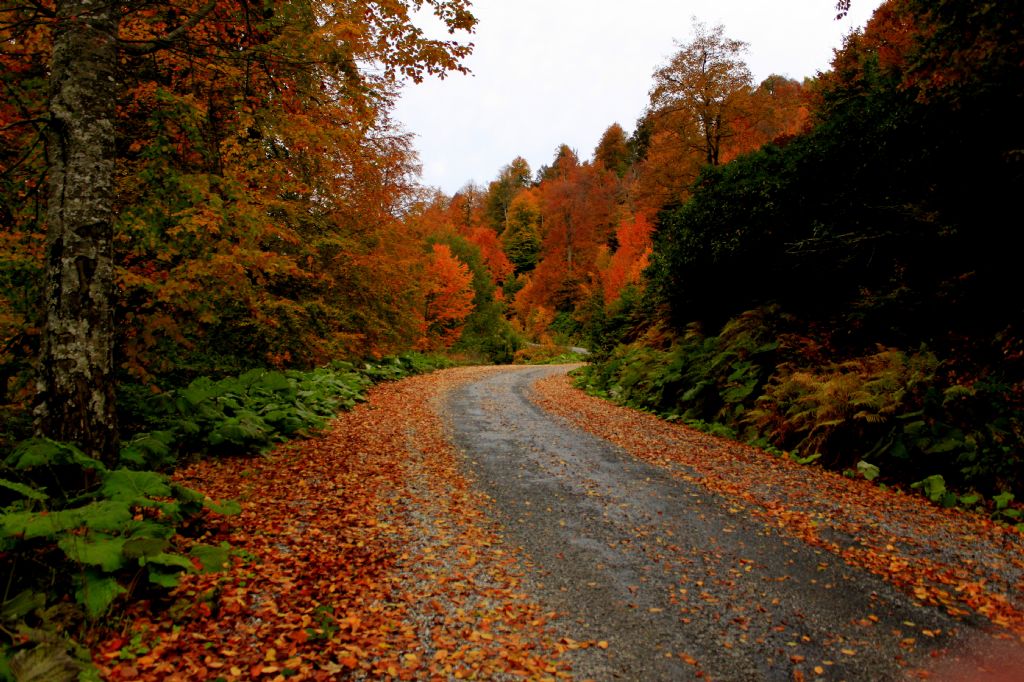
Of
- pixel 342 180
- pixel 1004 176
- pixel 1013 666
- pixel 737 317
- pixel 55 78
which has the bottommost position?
pixel 1013 666

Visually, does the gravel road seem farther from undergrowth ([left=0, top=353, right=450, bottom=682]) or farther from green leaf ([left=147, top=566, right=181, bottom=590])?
undergrowth ([left=0, top=353, right=450, bottom=682])

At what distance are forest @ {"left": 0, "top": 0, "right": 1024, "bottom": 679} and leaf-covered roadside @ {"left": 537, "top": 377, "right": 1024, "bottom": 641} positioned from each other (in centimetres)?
58

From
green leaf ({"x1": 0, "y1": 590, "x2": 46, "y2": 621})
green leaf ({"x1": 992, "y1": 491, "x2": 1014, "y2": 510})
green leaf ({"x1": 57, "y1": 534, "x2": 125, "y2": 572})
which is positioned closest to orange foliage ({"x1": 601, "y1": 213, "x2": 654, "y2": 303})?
green leaf ({"x1": 992, "y1": 491, "x2": 1014, "y2": 510})

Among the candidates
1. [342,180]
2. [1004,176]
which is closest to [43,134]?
[342,180]

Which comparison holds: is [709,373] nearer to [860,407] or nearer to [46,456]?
[860,407]

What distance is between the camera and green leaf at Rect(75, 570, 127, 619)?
3146mm

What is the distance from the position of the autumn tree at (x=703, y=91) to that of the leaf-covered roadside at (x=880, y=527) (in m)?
16.3

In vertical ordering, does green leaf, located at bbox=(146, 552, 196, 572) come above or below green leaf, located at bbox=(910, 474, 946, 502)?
above

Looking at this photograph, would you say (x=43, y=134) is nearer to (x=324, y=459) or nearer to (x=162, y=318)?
(x=162, y=318)

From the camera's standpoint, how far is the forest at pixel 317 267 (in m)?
4.67

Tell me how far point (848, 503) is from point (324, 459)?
264 inches

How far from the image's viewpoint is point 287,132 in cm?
727

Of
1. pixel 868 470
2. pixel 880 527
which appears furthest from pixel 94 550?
pixel 868 470

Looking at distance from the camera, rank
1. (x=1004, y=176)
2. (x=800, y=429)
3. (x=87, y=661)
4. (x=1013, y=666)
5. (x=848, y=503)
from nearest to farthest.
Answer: (x=87, y=661) < (x=1013, y=666) < (x=848, y=503) < (x=1004, y=176) < (x=800, y=429)
